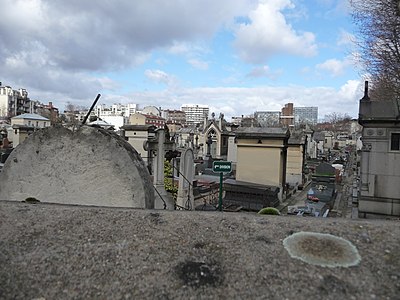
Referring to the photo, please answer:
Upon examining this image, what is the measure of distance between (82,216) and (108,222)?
270mm

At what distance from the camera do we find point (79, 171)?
4.08 metres

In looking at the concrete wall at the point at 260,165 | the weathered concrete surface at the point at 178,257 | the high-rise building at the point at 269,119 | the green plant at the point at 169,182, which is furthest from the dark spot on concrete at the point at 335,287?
the high-rise building at the point at 269,119

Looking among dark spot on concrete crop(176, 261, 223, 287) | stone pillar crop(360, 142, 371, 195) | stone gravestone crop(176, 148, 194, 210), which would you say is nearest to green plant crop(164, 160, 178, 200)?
stone gravestone crop(176, 148, 194, 210)

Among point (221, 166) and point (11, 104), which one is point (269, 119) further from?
point (221, 166)

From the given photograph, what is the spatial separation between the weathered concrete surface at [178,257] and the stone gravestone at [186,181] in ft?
21.7

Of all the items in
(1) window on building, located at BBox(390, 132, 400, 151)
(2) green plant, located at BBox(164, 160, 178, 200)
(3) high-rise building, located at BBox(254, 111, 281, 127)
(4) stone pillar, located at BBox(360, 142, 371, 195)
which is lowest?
(2) green plant, located at BBox(164, 160, 178, 200)

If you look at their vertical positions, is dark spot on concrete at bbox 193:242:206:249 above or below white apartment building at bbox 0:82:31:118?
below

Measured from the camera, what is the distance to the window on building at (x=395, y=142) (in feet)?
31.4

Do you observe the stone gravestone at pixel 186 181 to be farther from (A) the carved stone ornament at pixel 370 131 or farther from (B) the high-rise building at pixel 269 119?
(B) the high-rise building at pixel 269 119

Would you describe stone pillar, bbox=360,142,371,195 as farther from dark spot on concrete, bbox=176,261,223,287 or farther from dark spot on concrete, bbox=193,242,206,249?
dark spot on concrete, bbox=176,261,223,287

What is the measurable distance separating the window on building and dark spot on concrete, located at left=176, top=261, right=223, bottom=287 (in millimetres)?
9524

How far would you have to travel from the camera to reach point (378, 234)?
2.27 meters

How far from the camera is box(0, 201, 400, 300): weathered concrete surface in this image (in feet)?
5.93

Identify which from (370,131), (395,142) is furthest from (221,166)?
(395,142)
